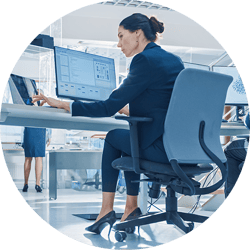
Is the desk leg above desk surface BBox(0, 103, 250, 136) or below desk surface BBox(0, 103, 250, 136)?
below

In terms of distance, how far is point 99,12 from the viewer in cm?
678

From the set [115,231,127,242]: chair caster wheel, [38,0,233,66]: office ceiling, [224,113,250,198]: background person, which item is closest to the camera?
[115,231,127,242]: chair caster wheel

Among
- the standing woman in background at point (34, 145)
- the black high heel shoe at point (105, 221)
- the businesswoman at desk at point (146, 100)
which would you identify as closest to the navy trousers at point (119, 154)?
the businesswoman at desk at point (146, 100)

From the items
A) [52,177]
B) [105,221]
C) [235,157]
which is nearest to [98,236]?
[105,221]

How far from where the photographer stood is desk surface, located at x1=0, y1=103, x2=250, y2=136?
1.70 m

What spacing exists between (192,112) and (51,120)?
999 millimetres

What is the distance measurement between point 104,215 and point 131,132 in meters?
0.60

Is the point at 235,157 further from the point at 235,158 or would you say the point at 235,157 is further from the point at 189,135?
the point at 189,135

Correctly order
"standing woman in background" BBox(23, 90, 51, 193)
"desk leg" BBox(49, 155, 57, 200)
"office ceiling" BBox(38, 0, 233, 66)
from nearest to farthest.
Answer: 1. "desk leg" BBox(49, 155, 57, 200)
2. "standing woman in background" BBox(23, 90, 51, 193)
3. "office ceiling" BBox(38, 0, 233, 66)

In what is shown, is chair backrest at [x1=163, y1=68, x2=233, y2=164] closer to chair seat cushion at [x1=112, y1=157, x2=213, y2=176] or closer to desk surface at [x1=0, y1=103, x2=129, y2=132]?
chair seat cushion at [x1=112, y1=157, x2=213, y2=176]

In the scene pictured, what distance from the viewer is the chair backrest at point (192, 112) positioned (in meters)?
1.53

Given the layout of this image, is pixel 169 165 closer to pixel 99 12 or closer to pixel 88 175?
pixel 88 175

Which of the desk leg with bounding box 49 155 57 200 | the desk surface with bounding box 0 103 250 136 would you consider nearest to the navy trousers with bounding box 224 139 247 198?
the desk surface with bounding box 0 103 250 136

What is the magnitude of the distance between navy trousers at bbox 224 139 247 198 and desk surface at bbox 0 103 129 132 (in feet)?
2.54
